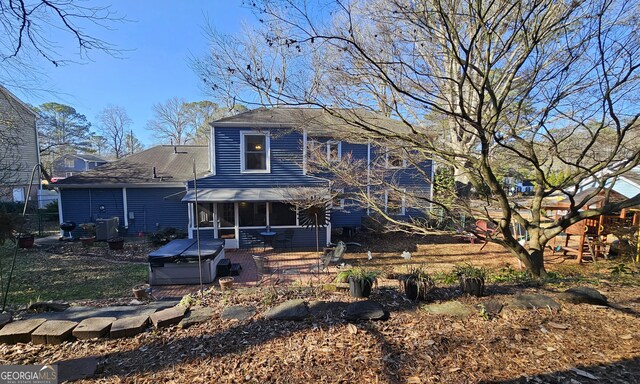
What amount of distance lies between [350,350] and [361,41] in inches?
157

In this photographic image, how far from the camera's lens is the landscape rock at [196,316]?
9.57 feet

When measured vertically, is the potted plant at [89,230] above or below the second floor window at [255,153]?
below

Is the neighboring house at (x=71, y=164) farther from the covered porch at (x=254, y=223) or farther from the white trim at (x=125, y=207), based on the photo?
the covered porch at (x=254, y=223)

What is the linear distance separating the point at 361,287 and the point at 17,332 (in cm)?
348

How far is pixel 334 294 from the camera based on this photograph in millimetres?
3875

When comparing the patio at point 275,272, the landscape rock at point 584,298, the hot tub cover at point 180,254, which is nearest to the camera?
the landscape rock at point 584,298

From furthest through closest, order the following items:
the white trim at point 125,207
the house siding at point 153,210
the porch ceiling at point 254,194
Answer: the house siding at point 153,210
the white trim at point 125,207
the porch ceiling at point 254,194

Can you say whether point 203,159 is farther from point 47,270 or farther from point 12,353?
point 12,353

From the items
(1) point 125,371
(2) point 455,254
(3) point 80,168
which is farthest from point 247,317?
(3) point 80,168

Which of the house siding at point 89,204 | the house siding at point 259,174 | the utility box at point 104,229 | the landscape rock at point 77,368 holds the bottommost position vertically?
the utility box at point 104,229

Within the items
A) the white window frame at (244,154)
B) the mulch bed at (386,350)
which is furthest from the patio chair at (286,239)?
the mulch bed at (386,350)

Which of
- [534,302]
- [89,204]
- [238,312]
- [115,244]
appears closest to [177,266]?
[238,312]

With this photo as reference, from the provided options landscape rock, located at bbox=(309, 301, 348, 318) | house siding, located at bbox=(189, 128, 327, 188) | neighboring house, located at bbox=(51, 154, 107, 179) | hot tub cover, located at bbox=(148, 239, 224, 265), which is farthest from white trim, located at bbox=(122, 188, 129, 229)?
neighboring house, located at bbox=(51, 154, 107, 179)

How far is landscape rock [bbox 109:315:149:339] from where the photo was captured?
2.72m
